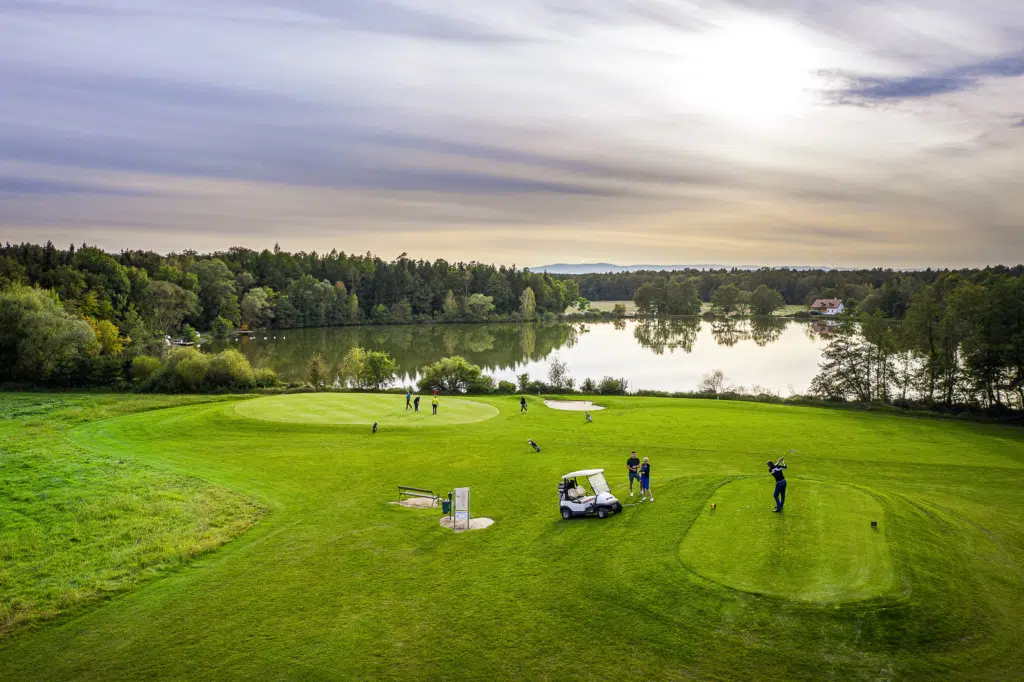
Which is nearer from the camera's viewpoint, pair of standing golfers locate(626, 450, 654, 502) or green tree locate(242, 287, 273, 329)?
pair of standing golfers locate(626, 450, 654, 502)

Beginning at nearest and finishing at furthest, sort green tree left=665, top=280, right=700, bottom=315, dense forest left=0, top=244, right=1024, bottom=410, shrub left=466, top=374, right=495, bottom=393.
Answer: dense forest left=0, top=244, right=1024, bottom=410, shrub left=466, top=374, right=495, bottom=393, green tree left=665, top=280, right=700, bottom=315

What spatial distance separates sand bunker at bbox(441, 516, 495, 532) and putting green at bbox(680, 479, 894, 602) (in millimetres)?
6887

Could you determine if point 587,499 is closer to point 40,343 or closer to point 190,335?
point 40,343

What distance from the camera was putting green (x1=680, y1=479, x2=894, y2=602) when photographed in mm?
14055

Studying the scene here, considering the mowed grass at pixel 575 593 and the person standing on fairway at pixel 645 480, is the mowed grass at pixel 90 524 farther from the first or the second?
the person standing on fairway at pixel 645 480

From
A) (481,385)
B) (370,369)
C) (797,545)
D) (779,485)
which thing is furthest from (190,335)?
(797,545)

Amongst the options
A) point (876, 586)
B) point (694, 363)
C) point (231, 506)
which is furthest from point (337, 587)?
point (694, 363)

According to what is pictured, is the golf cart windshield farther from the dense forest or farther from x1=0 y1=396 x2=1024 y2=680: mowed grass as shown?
the dense forest

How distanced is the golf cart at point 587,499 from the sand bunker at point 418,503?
17.0ft

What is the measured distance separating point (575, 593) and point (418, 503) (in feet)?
32.0

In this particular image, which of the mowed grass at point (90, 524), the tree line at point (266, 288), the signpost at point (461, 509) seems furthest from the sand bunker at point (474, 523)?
the tree line at point (266, 288)

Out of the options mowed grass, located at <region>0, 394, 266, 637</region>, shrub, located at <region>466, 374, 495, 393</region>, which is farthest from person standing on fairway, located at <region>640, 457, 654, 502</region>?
shrub, located at <region>466, 374, 495, 393</region>

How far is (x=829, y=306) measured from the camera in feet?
586

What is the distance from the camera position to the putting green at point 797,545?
46.1 feet
